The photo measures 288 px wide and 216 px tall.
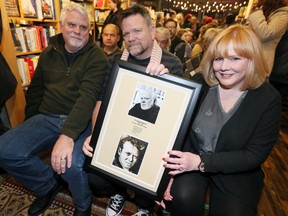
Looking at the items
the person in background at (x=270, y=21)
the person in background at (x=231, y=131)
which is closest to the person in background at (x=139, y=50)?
the person in background at (x=231, y=131)

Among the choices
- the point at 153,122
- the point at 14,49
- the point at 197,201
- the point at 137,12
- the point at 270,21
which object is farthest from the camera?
the point at 270,21

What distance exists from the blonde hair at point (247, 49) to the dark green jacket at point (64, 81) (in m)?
0.72

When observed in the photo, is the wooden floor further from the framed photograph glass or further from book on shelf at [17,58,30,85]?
book on shelf at [17,58,30,85]

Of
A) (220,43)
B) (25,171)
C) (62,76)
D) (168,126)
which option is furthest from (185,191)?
(62,76)

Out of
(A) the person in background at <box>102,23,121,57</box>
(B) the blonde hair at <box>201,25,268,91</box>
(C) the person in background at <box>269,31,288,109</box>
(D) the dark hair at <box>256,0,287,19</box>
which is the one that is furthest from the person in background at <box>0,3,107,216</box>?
(C) the person in background at <box>269,31,288,109</box>

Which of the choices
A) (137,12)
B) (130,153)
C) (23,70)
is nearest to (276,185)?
(130,153)

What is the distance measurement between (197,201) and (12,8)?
2.39 m

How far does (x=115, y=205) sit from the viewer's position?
4.35 feet

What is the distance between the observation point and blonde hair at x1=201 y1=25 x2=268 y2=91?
87 centimetres

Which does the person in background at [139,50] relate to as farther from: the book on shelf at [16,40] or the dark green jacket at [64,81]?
the book on shelf at [16,40]

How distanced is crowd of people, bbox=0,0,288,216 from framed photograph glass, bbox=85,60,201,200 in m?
0.01

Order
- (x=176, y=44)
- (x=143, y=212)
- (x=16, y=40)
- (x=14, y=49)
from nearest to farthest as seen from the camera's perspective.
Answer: (x=143, y=212) → (x=14, y=49) → (x=16, y=40) → (x=176, y=44)

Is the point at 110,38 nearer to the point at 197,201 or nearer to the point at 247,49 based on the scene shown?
the point at 247,49

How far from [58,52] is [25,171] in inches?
31.1
